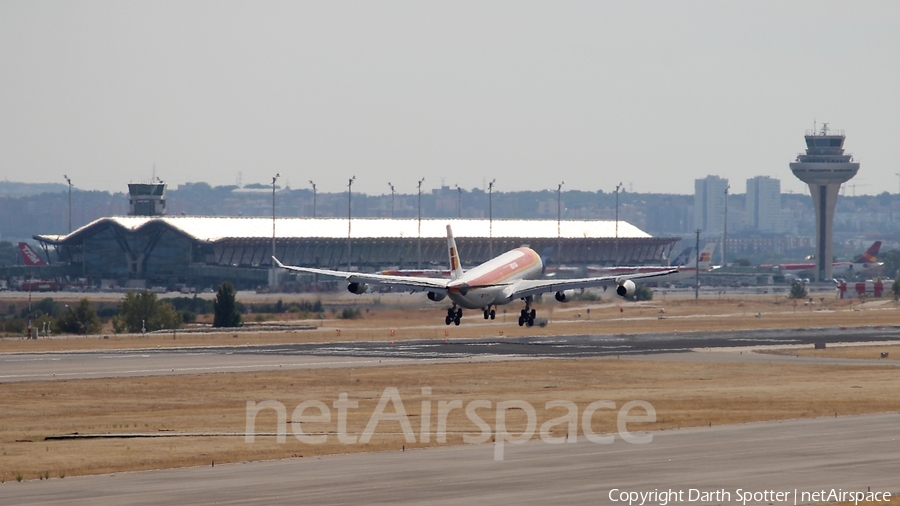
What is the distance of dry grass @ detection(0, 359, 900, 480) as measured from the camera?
47188 millimetres

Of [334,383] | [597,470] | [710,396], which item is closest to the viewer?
[597,470]

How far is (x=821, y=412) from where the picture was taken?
58.4 meters

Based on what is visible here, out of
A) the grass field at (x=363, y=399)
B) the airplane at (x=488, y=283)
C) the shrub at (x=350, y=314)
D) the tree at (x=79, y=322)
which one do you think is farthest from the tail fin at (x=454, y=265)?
the tree at (x=79, y=322)

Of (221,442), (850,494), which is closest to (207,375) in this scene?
(221,442)

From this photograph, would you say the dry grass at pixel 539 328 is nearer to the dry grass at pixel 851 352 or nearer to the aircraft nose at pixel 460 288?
the aircraft nose at pixel 460 288

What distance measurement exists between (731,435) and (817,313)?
114 m

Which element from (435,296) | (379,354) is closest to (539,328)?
(435,296)

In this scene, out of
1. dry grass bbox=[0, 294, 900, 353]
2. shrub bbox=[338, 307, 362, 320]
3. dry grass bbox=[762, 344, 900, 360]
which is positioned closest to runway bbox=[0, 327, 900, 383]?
dry grass bbox=[762, 344, 900, 360]

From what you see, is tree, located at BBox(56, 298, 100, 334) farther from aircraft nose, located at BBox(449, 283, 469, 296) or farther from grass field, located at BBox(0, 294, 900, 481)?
aircraft nose, located at BBox(449, 283, 469, 296)

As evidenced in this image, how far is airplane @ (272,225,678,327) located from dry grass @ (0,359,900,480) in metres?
9.27

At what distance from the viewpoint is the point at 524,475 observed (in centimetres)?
3978

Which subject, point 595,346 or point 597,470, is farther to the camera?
point 595,346

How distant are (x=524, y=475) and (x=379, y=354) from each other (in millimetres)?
54396

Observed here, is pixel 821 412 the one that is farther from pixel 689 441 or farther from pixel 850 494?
pixel 850 494
